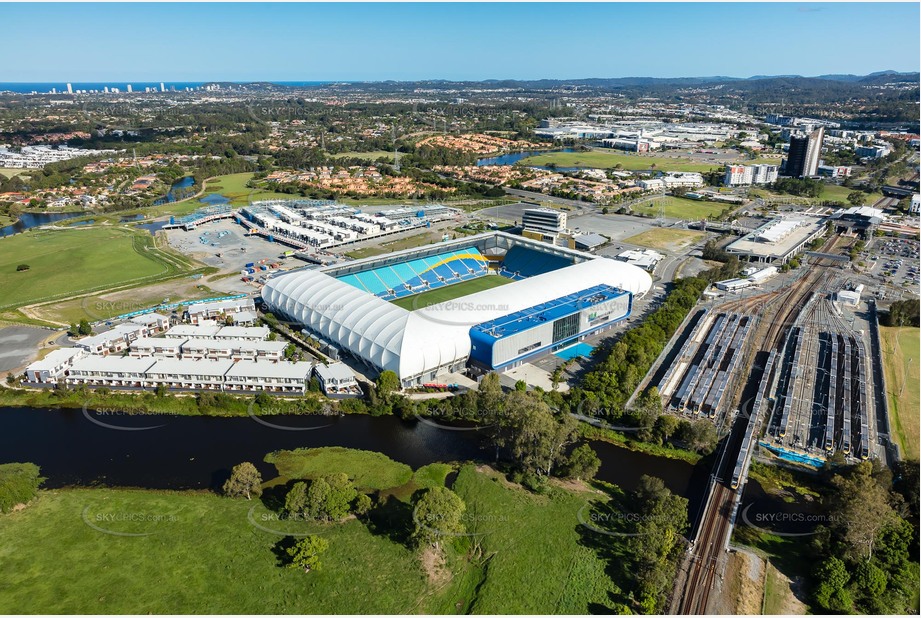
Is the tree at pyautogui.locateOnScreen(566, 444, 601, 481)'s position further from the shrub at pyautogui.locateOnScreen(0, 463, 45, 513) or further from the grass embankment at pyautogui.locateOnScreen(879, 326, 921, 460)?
the shrub at pyautogui.locateOnScreen(0, 463, 45, 513)

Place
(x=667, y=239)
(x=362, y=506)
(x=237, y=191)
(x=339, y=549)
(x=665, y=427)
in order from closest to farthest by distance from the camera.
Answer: (x=339, y=549) → (x=362, y=506) → (x=665, y=427) → (x=667, y=239) → (x=237, y=191)

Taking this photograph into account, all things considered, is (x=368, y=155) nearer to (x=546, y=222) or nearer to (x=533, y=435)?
A: (x=546, y=222)

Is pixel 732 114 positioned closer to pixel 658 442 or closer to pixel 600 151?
pixel 600 151

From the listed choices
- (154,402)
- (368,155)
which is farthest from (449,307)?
(368,155)

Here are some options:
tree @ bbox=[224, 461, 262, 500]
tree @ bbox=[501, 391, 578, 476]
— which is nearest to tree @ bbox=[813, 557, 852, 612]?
tree @ bbox=[501, 391, 578, 476]

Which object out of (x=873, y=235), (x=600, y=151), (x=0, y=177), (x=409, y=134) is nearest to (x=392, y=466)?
(x=873, y=235)

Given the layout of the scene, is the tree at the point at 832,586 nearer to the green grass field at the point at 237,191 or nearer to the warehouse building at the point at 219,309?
the warehouse building at the point at 219,309
